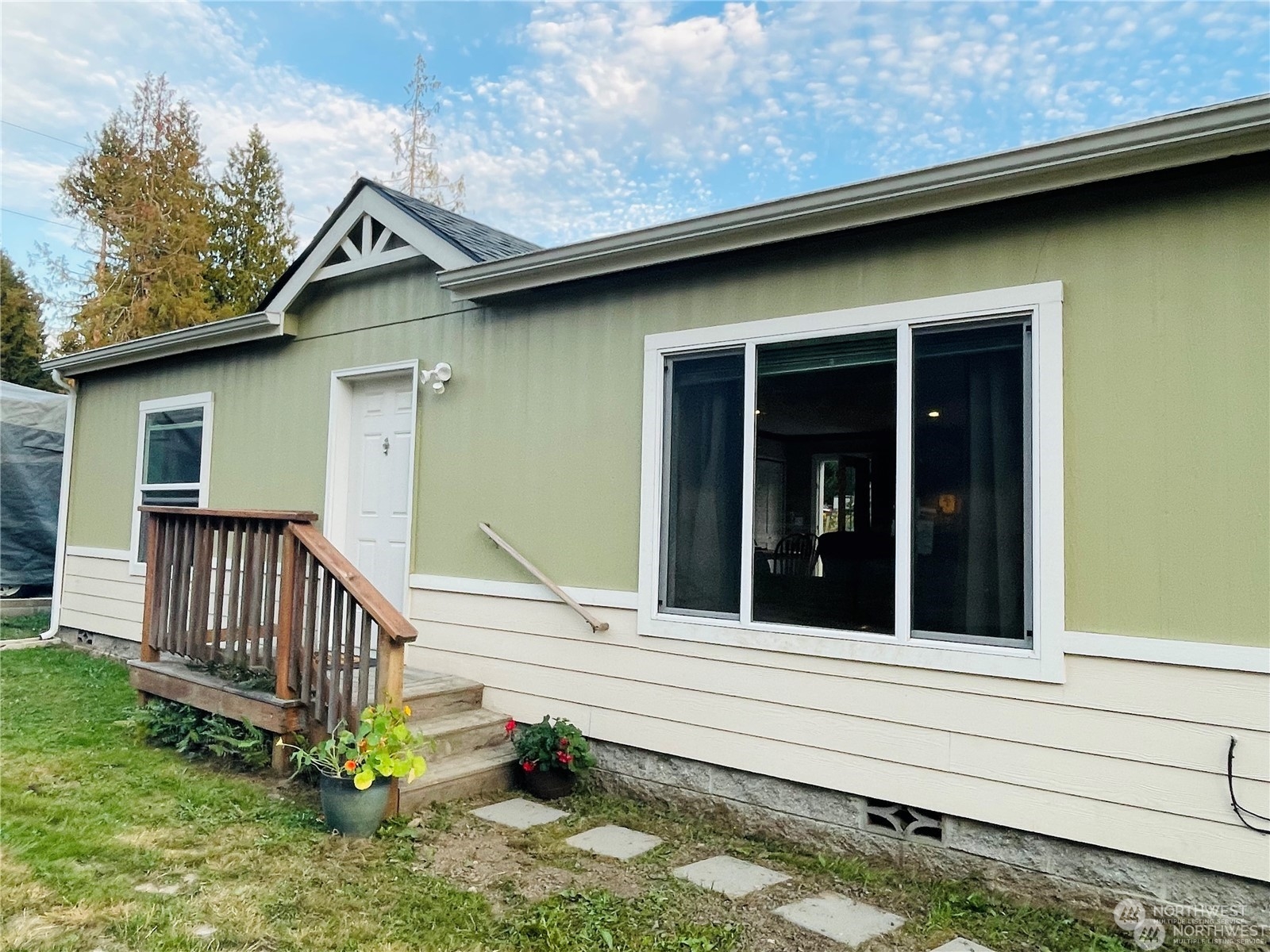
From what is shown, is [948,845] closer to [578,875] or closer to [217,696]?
[578,875]

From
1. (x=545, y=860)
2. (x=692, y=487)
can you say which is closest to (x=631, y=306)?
(x=692, y=487)

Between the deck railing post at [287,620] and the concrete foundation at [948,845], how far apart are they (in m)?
1.65

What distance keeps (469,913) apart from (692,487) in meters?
2.11

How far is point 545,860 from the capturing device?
3359 millimetres

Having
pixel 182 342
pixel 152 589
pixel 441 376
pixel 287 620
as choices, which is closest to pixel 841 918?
pixel 287 620

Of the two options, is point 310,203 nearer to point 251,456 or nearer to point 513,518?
point 251,456

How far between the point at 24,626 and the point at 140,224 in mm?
12088

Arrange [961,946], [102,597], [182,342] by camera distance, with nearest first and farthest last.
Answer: [961,946] → [182,342] → [102,597]

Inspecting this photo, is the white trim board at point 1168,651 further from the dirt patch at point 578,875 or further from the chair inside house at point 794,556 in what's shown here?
the dirt patch at point 578,875

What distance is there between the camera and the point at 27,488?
10.5m

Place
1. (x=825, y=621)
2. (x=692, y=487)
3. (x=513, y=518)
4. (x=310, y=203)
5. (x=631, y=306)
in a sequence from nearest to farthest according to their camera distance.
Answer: (x=825, y=621)
(x=692, y=487)
(x=631, y=306)
(x=513, y=518)
(x=310, y=203)

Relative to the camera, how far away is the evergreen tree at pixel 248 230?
65.5 feet

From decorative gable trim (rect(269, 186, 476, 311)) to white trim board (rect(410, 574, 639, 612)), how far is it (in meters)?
1.92

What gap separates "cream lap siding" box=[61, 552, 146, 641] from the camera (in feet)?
24.3
